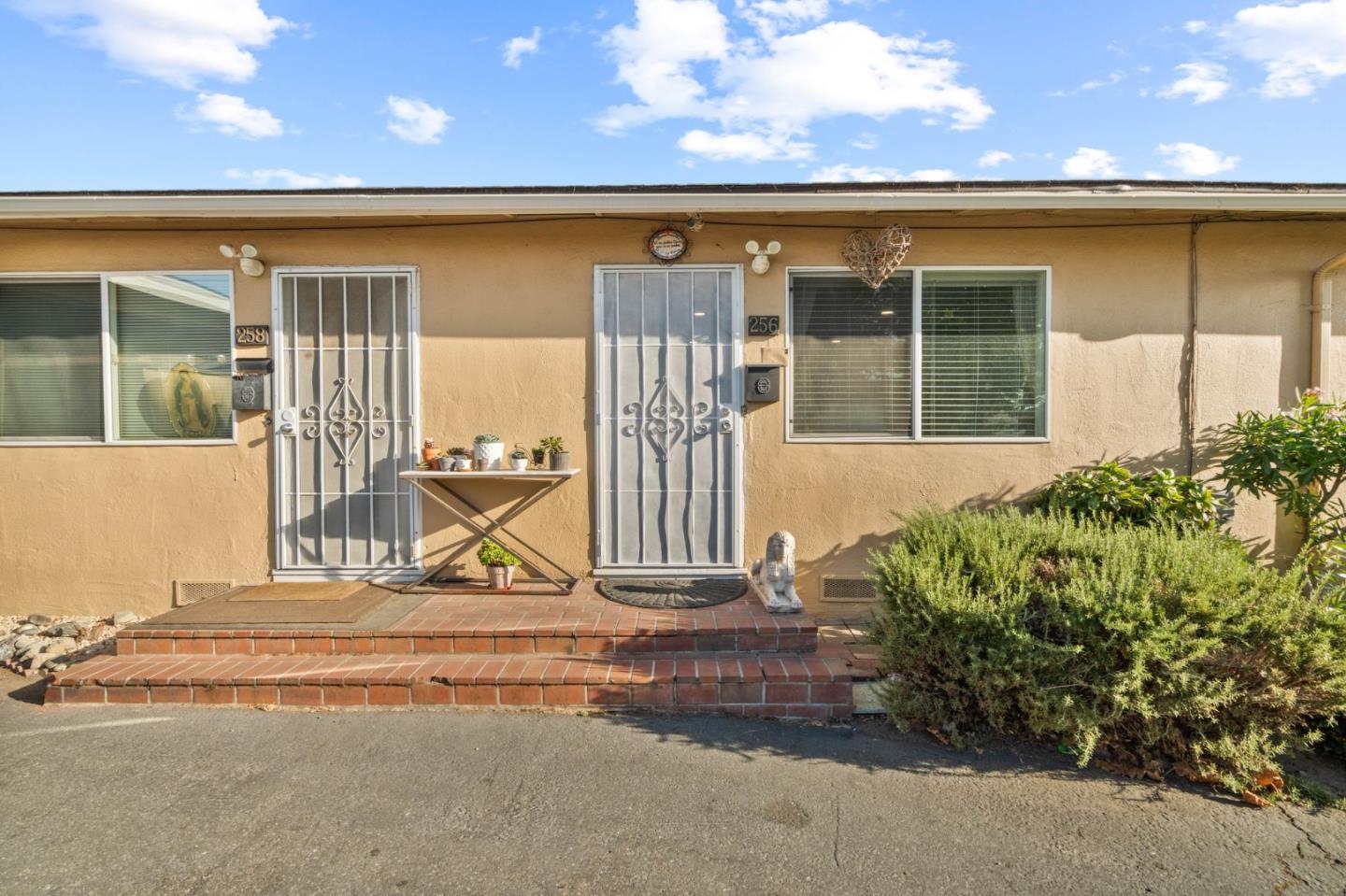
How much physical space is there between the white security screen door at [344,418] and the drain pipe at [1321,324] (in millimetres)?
6012

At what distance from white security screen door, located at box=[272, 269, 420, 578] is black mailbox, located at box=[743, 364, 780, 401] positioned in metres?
2.28

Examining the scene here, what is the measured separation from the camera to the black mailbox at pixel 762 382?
4230 millimetres

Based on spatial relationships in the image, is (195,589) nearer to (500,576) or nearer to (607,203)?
(500,576)

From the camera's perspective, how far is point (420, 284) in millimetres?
4293

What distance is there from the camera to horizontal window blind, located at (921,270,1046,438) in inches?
Result: 170

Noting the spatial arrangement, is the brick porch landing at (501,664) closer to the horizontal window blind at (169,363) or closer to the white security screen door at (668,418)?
the white security screen door at (668,418)

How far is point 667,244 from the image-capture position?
4.22m

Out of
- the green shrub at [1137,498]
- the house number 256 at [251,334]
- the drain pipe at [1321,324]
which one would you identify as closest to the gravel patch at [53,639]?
the house number 256 at [251,334]

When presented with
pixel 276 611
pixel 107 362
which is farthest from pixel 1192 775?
pixel 107 362

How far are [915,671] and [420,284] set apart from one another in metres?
3.80

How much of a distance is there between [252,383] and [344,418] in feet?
2.05

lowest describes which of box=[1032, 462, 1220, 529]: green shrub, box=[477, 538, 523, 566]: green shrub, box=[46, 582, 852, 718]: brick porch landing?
box=[46, 582, 852, 718]: brick porch landing

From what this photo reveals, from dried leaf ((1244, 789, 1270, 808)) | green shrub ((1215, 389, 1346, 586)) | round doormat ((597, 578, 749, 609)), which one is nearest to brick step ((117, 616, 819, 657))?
round doormat ((597, 578, 749, 609))

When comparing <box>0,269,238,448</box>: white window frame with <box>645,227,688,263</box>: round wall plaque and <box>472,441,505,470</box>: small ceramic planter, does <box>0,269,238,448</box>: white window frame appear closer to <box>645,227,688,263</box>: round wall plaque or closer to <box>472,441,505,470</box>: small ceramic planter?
<box>472,441,505,470</box>: small ceramic planter
